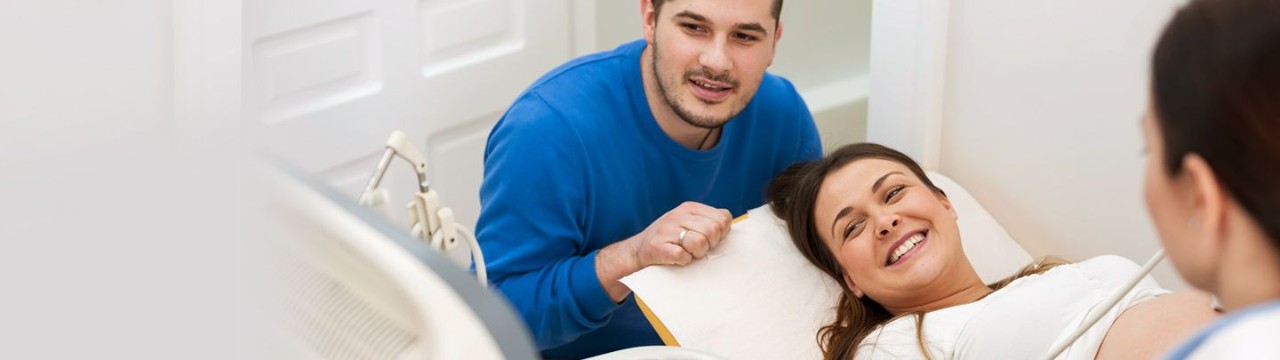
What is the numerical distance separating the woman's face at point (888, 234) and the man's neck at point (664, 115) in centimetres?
20

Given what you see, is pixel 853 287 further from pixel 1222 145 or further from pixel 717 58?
pixel 1222 145

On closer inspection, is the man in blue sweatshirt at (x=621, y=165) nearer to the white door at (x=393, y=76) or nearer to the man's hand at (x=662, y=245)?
the man's hand at (x=662, y=245)

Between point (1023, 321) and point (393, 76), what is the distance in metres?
1.27

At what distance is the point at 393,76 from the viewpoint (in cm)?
263

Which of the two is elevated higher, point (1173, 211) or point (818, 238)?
point (1173, 211)

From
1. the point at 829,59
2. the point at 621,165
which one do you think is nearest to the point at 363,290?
the point at 621,165

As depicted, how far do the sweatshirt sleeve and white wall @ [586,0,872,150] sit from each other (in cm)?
123

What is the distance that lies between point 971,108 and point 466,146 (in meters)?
0.98

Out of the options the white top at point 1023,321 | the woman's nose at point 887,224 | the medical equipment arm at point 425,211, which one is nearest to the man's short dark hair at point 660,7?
the woman's nose at point 887,224

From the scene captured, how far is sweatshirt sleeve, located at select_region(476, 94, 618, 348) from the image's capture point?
194 cm

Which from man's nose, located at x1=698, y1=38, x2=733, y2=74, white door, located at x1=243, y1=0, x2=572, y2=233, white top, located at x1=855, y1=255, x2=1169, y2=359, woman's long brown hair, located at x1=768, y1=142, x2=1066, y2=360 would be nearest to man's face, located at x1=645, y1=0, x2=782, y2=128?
man's nose, located at x1=698, y1=38, x2=733, y2=74

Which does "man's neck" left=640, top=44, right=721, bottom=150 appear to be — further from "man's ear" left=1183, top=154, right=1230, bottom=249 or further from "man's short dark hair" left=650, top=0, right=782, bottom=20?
"man's ear" left=1183, top=154, right=1230, bottom=249

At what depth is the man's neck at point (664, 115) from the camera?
207 cm

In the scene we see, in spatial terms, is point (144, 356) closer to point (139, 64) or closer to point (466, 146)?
point (139, 64)
